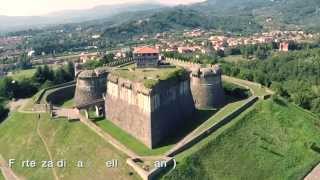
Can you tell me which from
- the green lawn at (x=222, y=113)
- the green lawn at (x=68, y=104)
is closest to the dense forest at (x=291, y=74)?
the green lawn at (x=222, y=113)

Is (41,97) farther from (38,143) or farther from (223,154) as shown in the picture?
(223,154)

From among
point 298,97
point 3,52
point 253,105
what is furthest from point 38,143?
point 3,52

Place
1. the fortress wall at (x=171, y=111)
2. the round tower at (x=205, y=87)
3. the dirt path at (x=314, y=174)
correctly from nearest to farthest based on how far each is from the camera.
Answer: the dirt path at (x=314, y=174) < the fortress wall at (x=171, y=111) < the round tower at (x=205, y=87)

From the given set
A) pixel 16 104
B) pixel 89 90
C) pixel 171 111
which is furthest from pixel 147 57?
pixel 16 104

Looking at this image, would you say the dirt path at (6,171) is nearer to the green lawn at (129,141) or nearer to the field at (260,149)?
the green lawn at (129,141)

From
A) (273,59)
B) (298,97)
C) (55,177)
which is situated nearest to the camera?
(55,177)

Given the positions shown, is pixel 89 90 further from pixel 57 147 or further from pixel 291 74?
pixel 291 74

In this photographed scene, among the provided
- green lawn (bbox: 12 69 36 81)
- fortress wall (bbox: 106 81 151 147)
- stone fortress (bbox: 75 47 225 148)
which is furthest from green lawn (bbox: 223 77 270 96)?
green lawn (bbox: 12 69 36 81)
